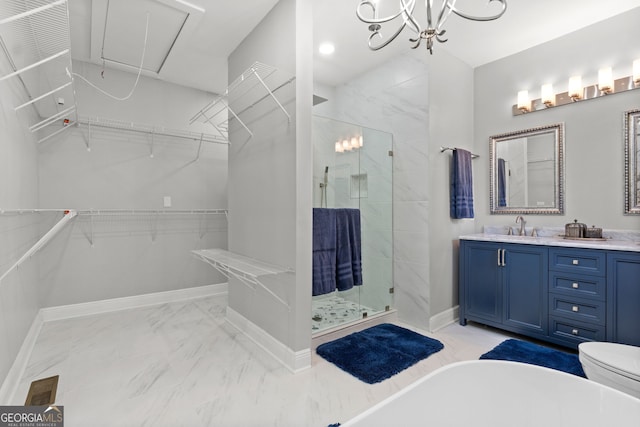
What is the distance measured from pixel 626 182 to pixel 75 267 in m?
4.99

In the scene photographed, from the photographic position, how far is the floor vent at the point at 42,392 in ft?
5.63

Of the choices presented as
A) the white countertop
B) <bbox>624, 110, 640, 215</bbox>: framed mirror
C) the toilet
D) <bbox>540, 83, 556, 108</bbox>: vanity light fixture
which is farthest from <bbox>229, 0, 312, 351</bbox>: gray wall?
<bbox>624, 110, 640, 215</bbox>: framed mirror

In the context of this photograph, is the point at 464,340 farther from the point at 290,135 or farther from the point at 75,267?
the point at 75,267

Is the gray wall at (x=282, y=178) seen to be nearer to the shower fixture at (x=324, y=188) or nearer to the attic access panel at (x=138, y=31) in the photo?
the shower fixture at (x=324, y=188)

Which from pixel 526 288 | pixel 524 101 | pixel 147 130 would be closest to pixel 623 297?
pixel 526 288

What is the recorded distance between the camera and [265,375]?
2039 millimetres

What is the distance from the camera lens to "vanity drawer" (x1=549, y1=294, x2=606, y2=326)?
223cm

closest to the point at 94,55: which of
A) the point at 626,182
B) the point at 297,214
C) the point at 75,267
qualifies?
the point at 75,267

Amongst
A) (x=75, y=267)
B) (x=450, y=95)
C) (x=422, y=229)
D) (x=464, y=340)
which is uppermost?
(x=450, y=95)

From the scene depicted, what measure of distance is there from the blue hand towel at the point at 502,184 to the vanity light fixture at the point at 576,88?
0.77 metres

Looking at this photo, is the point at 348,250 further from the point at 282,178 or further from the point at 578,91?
the point at 578,91

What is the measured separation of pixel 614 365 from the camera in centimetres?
150

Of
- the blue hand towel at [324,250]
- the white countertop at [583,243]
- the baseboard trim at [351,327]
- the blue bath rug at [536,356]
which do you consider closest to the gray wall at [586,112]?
the white countertop at [583,243]

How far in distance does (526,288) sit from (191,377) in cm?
266
